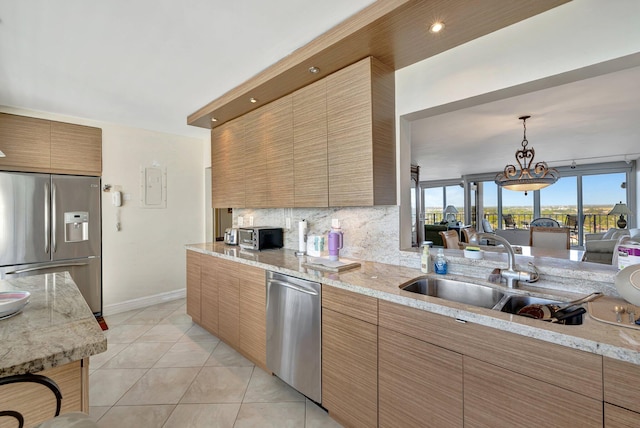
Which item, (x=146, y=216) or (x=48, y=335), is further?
(x=146, y=216)

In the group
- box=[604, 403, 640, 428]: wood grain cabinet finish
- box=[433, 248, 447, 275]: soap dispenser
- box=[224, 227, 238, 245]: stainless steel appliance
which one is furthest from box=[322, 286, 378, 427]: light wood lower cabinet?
box=[224, 227, 238, 245]: stainless steel appliance

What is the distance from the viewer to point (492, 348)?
3.68 ft

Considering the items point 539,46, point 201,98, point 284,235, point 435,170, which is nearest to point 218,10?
point 201,98

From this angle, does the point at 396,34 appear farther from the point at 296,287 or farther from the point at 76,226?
the point at 76,226

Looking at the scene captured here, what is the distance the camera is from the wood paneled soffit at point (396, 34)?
4.70ft

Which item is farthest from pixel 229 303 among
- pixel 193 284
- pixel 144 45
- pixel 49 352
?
pixel 144 45

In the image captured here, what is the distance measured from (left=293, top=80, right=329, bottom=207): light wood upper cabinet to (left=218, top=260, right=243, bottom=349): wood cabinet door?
906 mm

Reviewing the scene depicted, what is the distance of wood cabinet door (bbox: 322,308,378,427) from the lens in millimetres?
1526

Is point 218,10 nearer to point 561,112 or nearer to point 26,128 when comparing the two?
point 26,128

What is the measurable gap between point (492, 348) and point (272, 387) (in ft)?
5.41

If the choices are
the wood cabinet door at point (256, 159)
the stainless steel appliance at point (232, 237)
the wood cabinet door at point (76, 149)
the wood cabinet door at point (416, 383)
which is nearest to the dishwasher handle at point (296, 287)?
the wood cabinet door at point (416, 383)

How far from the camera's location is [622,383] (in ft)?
2.89

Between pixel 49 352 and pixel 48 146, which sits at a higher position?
pixel 48 146

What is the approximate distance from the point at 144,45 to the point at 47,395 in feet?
6.91
